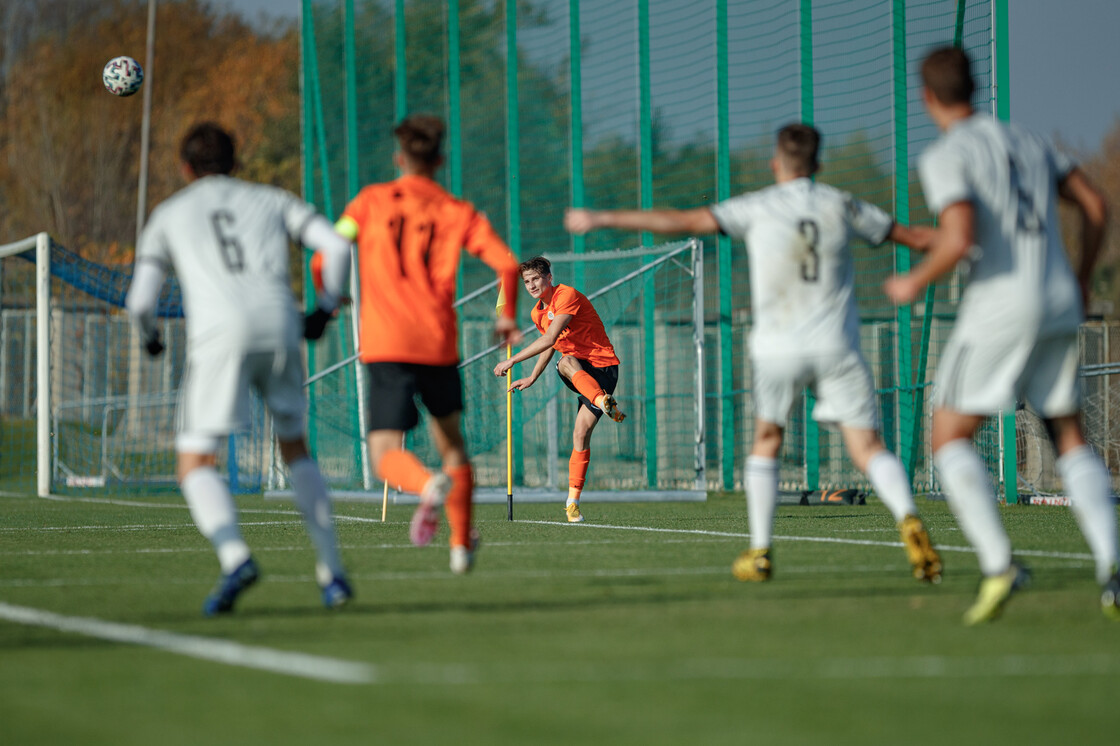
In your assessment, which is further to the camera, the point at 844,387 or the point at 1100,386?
the point at 1100,386

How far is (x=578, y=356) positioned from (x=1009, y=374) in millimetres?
6966

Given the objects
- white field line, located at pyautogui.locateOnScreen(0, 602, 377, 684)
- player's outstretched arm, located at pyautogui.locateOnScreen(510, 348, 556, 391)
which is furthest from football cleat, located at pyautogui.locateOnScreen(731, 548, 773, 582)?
player's outstretched arm, located at pyautogui.locateOnScreen(510, 348, 556, 391)

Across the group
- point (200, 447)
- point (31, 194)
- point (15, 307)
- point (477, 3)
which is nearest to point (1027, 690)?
point (200, 447)

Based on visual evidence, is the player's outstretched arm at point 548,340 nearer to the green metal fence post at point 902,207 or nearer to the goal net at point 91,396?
the green metal fence post at point 902,207

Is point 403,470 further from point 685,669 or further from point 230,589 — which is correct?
point 685,669

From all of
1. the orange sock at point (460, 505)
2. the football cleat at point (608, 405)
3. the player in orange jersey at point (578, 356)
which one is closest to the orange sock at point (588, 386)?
the player in orange jersey at point (578, 356)

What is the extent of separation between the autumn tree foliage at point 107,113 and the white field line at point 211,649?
115ft

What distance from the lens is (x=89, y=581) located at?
668 cm

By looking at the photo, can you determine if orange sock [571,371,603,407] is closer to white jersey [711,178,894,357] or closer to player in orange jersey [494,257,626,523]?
player in orange jersey [494,257,626,523]

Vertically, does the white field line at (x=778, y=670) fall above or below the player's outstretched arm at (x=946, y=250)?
below

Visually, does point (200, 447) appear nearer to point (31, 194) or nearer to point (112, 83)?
point (112, 83)

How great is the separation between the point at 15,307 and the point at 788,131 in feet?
84.7

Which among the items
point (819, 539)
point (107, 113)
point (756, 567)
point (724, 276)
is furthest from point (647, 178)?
point (107, 113)

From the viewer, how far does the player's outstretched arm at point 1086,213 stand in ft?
18.0
